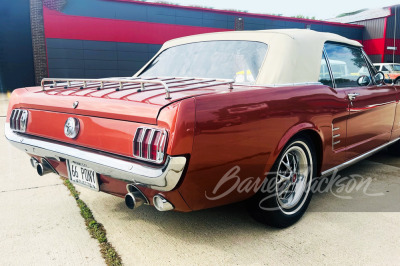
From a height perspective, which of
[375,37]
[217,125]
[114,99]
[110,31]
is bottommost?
[217,125]

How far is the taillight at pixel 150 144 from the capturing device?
1.85 metres

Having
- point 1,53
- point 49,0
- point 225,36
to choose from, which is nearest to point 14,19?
point 1,53

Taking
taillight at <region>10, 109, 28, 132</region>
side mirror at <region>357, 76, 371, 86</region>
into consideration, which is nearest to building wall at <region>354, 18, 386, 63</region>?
side mirror at <region>357, 76, 371, 86</region>

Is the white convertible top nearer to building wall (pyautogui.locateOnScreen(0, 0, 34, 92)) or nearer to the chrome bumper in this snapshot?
the chrome bumper

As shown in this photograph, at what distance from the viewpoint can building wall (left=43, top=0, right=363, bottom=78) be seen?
12734 mm

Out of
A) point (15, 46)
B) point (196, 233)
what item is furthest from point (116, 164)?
point (15, 46)

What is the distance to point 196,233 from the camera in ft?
8.36

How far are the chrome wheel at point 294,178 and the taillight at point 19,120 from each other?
2003 millimetres

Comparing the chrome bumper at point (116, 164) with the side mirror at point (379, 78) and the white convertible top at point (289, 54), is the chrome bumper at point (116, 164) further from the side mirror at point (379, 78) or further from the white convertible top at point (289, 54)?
the side mirror at point (379, 78)

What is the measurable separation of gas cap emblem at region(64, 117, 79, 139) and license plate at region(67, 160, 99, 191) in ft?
0.64

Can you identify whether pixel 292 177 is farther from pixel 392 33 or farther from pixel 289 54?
pixel 392 33

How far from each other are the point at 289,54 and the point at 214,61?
2.12ft

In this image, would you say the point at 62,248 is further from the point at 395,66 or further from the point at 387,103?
the point at 395,66

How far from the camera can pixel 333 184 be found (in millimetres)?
3611
